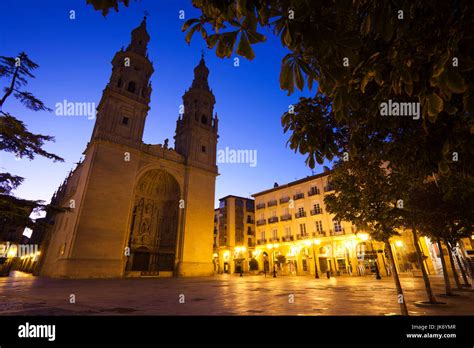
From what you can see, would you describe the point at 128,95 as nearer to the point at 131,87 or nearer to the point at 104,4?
the point at 131,87

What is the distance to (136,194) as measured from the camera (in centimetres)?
3089

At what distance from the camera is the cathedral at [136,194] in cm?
2311

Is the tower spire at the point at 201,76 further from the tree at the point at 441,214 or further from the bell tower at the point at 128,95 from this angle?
the tree at the point at 441,214

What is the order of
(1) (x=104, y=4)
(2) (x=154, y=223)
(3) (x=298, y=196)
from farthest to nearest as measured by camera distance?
(3) (x=298, y=196)
(2) (x=154, y=223)
(1) (x=104, y=4)

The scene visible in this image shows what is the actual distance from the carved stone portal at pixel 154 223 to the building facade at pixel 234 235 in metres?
19.8

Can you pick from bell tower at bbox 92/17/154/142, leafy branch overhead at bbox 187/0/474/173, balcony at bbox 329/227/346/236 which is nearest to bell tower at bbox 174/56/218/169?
bell tower at bbox 92/17/154/142

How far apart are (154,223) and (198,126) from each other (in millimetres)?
15095

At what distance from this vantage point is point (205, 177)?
33969mm

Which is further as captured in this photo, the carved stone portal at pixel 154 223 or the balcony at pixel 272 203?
the balcony at pixel 272 203

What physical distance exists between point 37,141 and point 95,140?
13709mm

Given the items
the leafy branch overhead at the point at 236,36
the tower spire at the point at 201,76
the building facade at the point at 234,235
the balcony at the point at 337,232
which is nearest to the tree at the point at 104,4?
the leafy branch overhead at the point at 236,36

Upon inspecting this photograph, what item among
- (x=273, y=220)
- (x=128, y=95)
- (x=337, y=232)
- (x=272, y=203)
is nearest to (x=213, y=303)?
(x=128, y=95)
